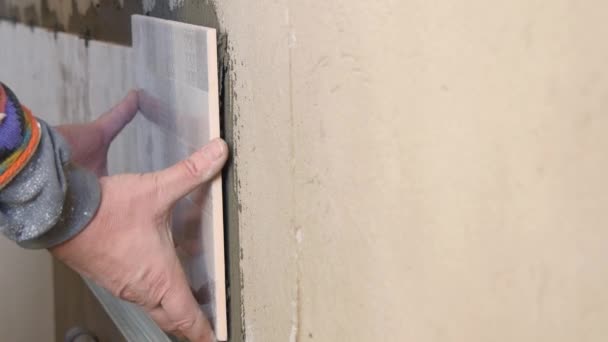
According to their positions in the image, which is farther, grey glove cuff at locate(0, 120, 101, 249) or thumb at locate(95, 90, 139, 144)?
thumb at locate(95, 90, 139, 144)

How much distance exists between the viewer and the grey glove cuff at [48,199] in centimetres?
84

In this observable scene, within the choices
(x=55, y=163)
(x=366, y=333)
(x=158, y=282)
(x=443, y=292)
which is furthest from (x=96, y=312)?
(x=443, y=292)

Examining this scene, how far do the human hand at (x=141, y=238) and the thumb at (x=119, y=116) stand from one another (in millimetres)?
437

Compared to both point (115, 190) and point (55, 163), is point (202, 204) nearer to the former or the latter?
point (115, 190)

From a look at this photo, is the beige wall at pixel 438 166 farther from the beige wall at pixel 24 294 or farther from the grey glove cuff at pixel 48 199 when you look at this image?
the beige wall at pixel 24 294

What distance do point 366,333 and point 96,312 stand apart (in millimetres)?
1330

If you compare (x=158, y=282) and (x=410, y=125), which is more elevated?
(x=410, y=125)

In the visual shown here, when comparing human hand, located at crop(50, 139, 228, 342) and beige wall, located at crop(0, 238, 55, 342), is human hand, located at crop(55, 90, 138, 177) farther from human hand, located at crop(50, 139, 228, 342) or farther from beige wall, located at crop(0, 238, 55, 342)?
beige wall, located at crop(0, 238, 55, 342)

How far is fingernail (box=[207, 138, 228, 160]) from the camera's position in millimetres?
979

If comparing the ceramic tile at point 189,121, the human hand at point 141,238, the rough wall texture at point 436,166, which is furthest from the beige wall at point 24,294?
the rough wall texture at point 436,166

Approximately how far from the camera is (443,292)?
1.82 feet

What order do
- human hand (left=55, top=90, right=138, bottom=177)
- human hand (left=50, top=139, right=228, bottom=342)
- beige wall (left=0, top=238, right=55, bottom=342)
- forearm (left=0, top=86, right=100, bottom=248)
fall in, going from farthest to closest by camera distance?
beige wall (left=0, top=238, right=55, bottom=342) < human hand (left=55, top=90, right=138, bottom=177) < human hand (left=50, top=139, right=228, bottom=342) < forearm (left=0, top=86, right=100, bottom=248)

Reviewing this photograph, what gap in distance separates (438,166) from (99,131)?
103 cm

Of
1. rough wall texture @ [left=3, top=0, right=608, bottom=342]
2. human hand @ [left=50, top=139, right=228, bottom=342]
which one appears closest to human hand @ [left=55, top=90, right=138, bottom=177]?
human hand @ [left=50, top=139, right=228, bottom=342]
